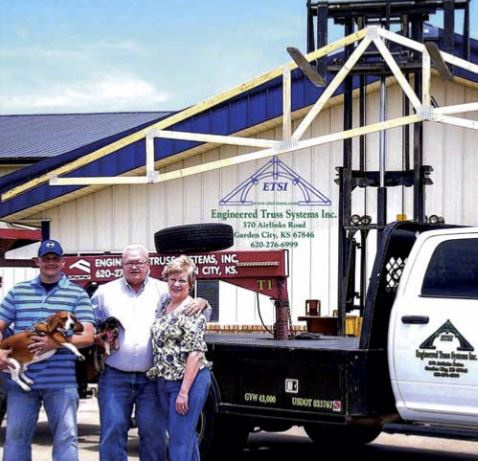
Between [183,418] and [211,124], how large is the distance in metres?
11.1

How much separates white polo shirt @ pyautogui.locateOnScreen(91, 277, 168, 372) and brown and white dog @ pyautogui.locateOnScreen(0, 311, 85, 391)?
1.62 ft

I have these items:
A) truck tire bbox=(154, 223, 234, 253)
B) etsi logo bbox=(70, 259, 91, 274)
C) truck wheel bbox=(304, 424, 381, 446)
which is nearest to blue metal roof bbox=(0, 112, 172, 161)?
etsi logo bbox=(70, 259, 91, 274)

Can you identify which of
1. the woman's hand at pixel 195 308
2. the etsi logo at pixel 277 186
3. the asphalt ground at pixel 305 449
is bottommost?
the asphalt ground at pixel 305 449

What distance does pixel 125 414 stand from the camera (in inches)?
273

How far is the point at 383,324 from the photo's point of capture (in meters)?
7.97

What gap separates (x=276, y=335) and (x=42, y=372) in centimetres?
309

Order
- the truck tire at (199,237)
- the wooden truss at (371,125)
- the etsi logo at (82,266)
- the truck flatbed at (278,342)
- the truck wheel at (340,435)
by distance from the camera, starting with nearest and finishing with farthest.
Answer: the truck flatbed at (278,342) → the truck tire at (199,237) → the truck wheel at (340,435) → the etsi logo at (82,266) → the wooden truss at (371,125)

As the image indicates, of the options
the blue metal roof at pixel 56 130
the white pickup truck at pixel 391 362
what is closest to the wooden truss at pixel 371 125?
the white pickup truck at pixel 391 362

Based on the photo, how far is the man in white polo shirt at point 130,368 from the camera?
687cm

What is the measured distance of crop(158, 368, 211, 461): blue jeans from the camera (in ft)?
22.2

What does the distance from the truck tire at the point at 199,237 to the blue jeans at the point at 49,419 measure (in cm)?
338

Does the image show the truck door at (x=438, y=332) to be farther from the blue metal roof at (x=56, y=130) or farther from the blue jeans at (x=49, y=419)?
the blue metal roof at (x=56, y=130)

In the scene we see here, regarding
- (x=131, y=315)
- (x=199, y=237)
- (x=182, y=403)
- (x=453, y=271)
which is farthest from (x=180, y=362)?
(x=199, y=237)

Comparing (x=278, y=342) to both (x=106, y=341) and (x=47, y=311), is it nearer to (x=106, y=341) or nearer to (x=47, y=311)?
(x=106, y=341)
